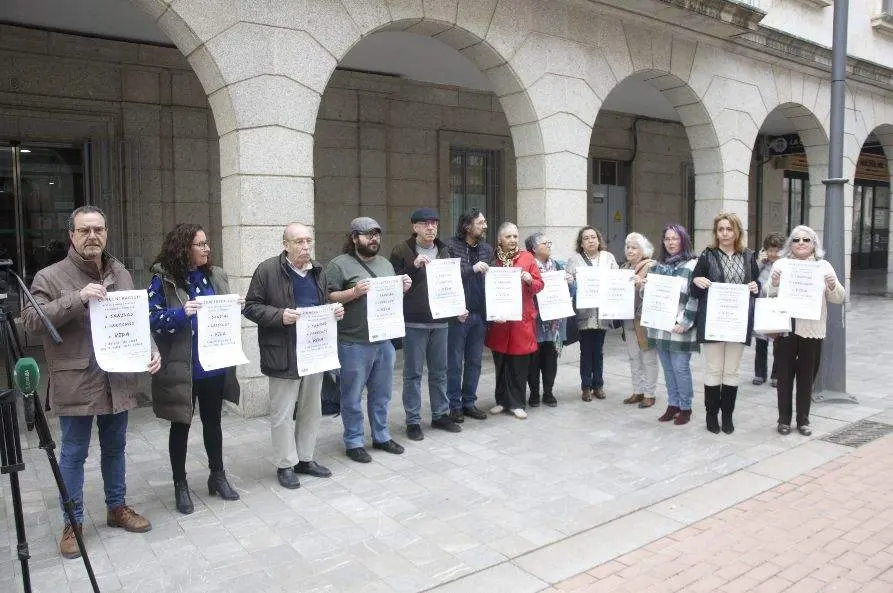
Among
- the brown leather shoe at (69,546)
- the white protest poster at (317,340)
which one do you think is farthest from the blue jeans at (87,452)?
the white protest poster at (317,340)

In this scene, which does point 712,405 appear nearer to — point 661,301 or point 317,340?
point 661,301

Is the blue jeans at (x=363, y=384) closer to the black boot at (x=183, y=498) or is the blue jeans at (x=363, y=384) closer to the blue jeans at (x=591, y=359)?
the black boot at (x=183, y=498)

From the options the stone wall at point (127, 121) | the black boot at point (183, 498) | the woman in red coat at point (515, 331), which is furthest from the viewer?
the stone wall at point (127, 121)

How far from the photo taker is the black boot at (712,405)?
21.0ft

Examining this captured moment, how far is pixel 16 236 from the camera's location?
910cm

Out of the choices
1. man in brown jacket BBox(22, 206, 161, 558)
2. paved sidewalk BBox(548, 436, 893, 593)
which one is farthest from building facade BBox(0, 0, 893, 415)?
paved sidewalk BBox(548, 436, 893, 593)

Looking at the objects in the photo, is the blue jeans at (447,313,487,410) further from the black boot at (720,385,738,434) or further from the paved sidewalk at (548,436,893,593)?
the paved sidewalk at (548,436,893,593)

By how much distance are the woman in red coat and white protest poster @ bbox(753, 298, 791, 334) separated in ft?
6.28

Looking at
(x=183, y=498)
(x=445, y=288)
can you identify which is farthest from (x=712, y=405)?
(x=183, y=498)

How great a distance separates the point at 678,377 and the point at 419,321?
8.10 ft

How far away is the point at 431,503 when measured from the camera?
4.81 meters

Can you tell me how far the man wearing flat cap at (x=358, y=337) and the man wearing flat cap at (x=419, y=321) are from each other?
0.83 ft

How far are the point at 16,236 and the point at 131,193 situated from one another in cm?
151

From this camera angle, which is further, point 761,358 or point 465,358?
point 761,358
